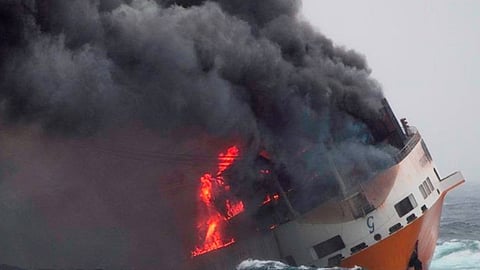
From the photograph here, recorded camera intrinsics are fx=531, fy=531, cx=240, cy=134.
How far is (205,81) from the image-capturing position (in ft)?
79.5

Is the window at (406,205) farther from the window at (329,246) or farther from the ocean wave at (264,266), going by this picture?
the ocean wave at (264,266)

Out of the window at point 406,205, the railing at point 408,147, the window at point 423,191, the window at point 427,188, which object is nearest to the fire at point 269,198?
the window at point 406,205

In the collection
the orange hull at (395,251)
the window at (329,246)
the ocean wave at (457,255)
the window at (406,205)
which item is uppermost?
the window at (406,205)

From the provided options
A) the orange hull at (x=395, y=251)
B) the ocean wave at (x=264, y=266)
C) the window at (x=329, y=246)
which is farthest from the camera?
the window at (x=329, y=246)

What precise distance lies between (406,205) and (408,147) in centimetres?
348

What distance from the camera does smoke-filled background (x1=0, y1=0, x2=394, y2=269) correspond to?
20828 mm

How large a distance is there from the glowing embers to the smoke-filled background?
1.70ft

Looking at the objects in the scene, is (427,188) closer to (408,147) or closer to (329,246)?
(408,147)

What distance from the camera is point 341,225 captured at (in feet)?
82.8

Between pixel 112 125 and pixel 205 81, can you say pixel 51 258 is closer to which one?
pixel 112 125

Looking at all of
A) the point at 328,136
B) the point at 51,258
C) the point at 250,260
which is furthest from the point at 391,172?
the point at 51,258

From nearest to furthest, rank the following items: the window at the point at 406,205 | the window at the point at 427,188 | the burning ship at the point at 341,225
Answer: the burning ship at the point at 341,225, the window at the point at 406,205, the window at the point at 427,188

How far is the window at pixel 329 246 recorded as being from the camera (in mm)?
25312

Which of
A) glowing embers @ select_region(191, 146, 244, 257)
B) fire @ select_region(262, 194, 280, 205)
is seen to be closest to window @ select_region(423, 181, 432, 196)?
fire @ select_region(262, 194, 280, 205)
